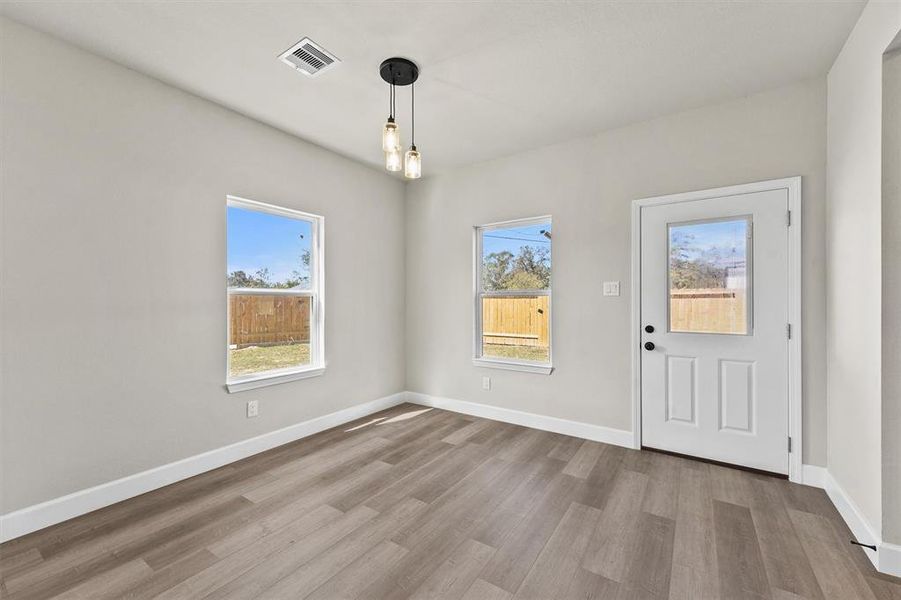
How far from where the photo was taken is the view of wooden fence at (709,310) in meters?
2.81

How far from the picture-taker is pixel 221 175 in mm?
2910

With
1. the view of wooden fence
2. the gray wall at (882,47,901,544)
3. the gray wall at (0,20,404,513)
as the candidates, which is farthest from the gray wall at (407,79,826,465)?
the gray wall at (0,20,404,513)

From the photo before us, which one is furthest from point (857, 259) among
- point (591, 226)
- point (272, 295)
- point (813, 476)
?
point (272, 295)

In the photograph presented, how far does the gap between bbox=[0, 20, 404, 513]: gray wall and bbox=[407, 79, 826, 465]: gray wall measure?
5.45 feet

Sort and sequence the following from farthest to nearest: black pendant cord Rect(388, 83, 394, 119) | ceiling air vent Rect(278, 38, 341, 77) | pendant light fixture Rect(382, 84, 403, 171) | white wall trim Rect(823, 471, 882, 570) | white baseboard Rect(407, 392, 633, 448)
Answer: white baseboard Rect(407, 392, 633, 448), black pendant cord Rect(388, 83, 394, 119), ceiling air vent Rect(278, 38, 341, 77), pendant light fixture Rect(382, 84, 403, 171), white wall trim Rect(823, 471, 882, 570)

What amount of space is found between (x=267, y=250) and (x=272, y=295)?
40cm

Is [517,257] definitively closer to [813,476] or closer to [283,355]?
[283,355]

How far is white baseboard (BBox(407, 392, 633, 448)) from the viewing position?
3289 mm

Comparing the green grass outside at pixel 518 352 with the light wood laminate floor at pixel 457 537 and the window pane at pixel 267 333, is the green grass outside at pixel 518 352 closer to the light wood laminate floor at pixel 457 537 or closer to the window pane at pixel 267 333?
the light wood laminate floor at pixel 457 537

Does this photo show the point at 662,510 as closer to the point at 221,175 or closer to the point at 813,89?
the point at 813,89

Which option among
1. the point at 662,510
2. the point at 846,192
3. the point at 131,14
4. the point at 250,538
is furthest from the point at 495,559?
the point at 131,14

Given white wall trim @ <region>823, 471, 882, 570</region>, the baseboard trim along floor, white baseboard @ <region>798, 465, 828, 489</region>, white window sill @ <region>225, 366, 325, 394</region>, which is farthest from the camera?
white window sill @ <region>225, 366, 325, 394</region>

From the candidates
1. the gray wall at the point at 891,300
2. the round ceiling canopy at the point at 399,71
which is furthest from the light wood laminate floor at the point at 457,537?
the round ceiling canopy at the point at 399,71

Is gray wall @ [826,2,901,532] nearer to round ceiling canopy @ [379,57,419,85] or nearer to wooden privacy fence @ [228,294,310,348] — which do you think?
round ceiling canopy @ [379,57,419,85]
